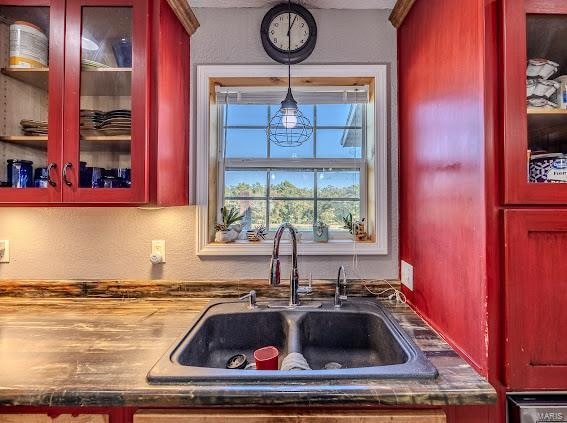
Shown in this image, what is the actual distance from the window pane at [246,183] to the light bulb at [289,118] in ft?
0.96

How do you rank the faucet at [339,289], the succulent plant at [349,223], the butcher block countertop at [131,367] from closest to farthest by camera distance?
the butcher block countertop at [131,367]
the faucet at [339,289]
the succulent plant at [349,223]

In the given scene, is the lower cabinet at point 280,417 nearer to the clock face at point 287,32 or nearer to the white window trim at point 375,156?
the white window trim at point 375,156

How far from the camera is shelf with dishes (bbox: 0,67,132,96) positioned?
128 cm

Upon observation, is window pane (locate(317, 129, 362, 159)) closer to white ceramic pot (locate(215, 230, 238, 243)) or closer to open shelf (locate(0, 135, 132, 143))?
white ceramic pot (locate(215, 230, 238, 243))

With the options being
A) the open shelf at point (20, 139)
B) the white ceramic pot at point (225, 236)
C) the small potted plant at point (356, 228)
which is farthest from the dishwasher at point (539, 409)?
the open shelf at point (20, 139)

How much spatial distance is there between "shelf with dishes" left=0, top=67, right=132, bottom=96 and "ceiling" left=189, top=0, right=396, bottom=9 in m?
0.60

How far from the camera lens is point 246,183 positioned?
1.81 metres

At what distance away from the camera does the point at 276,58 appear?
161 cm

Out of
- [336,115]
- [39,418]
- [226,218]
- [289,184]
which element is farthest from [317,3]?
[39,418]

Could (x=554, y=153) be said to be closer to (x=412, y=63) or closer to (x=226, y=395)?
(x=412, y=63)

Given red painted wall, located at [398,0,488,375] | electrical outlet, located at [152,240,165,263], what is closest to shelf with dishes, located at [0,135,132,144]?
electrical outlet, located at [152,240,165,263]

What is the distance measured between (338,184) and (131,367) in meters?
1.26

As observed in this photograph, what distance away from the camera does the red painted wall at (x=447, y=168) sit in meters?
0.91

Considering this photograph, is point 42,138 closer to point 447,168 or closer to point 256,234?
point 256,234
